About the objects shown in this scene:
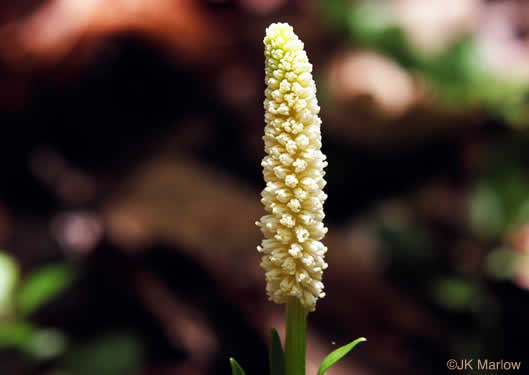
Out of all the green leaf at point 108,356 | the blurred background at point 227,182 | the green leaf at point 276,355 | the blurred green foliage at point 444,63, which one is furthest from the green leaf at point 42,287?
the blurred green foliage at point 444,63

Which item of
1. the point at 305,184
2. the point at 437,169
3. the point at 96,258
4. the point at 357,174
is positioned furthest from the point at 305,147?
the point at 437,169

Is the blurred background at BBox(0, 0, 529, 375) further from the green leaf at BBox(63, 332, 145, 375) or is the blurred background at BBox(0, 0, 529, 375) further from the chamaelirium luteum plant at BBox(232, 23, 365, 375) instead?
the chamaelirium luteum plant at BBox(232, 23, 365, 375)

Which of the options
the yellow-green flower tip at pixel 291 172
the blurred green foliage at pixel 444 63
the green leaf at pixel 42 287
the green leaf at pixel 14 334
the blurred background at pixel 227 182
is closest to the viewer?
the yellow-green flower tip at pixel 291 172

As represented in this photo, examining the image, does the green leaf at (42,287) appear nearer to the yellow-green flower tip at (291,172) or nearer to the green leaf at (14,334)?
the green leaf at (14,334)

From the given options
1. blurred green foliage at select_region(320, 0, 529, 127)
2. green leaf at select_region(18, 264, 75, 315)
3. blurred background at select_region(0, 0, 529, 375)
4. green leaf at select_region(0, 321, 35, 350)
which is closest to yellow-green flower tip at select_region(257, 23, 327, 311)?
blurred background at select_region(0, 0, 529, 375)

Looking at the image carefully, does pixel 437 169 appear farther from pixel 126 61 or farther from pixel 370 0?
pixel 126 61

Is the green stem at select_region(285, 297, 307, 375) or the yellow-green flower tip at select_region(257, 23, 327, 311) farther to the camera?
the green stem at select_region(285, 297, 307, 375)
